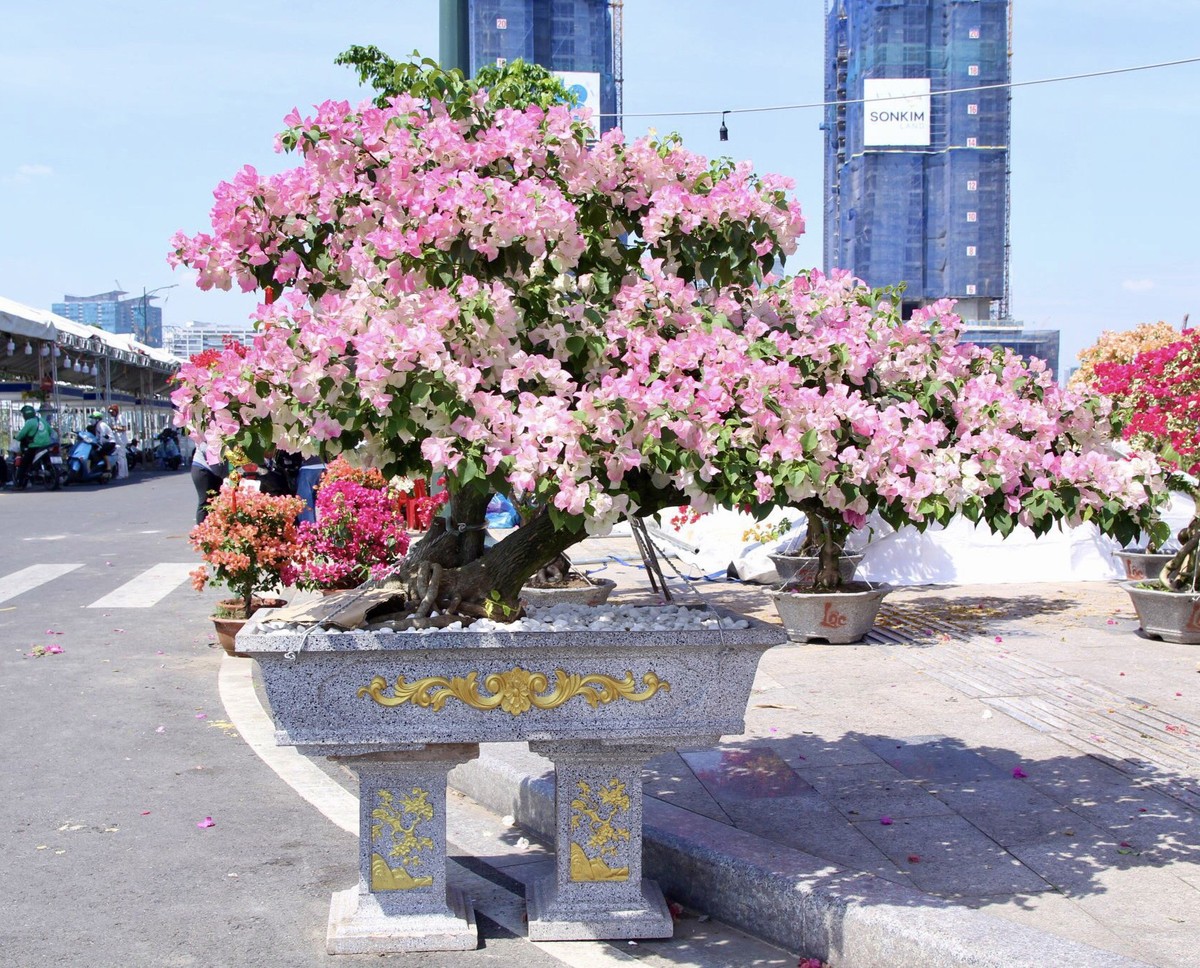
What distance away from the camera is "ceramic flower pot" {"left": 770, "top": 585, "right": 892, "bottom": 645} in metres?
8.77

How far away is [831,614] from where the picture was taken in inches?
346

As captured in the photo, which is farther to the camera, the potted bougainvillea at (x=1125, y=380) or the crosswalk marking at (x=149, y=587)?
the crosswalk marking at (x=149, y=587)

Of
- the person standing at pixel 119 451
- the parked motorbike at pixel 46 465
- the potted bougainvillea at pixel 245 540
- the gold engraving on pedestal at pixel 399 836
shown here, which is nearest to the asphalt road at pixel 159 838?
the gold engraving on pedestal at pixel 399 836

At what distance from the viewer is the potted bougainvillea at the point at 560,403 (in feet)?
11.3

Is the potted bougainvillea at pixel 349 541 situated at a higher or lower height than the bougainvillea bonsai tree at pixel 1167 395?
lower

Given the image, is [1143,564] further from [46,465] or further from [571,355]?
[46,465]

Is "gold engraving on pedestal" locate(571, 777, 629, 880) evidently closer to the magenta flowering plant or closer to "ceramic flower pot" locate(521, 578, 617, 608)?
the magenta flowering plant

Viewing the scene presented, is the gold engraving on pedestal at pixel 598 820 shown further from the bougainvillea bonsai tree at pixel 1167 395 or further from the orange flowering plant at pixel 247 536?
the bougainvillea bonsai tree at pixel 1167 395

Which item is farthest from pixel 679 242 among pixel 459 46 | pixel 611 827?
pixel 459 46

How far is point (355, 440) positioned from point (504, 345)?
1.86 feet

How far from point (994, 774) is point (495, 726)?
8.80 feet

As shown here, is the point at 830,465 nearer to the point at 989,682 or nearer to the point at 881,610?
the point at 989,682

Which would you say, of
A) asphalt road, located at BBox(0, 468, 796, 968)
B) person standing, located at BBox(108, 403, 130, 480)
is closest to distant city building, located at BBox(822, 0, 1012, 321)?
person standing, located at BBox(108, 403, 130, 480)

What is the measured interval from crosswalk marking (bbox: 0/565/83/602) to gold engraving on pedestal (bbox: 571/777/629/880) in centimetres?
883
